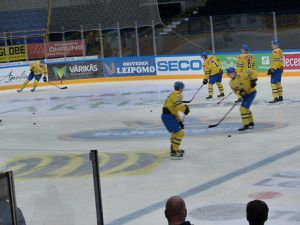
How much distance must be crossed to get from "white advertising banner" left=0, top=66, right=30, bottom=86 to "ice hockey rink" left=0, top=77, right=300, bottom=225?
6774 mm

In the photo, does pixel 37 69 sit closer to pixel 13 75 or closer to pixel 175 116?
pixel 13 75

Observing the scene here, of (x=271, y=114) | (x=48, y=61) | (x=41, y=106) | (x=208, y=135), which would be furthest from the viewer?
(x=48, y=61)

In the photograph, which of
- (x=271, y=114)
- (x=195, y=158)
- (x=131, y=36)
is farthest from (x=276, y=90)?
(x=131, y=36)

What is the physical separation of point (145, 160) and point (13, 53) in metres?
21.1

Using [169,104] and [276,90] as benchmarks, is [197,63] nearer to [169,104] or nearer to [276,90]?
[276,90]

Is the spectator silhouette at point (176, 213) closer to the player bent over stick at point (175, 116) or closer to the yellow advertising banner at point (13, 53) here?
the player bent over stick at point (175, 116)

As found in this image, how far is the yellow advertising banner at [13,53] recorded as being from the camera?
3191cm

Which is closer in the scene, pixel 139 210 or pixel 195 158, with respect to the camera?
pixel 139 210

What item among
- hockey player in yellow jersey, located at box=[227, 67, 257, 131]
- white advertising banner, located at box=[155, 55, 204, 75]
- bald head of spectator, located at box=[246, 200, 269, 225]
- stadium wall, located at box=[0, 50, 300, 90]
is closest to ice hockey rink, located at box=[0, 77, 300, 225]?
hockey player in yellow jersey, located at box=[227, 67, 257, 131]

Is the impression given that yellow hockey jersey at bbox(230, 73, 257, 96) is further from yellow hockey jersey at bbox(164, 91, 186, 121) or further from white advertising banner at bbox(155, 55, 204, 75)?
white advertising banner at bbox(155, 55, 204, 75)

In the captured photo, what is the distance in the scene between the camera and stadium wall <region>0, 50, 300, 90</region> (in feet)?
92.7

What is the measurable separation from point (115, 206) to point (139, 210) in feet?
1.26

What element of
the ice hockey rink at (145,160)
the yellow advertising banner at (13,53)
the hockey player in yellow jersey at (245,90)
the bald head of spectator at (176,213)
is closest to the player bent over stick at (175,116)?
the ice hockey rink at (145,160)

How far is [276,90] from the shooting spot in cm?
1855
